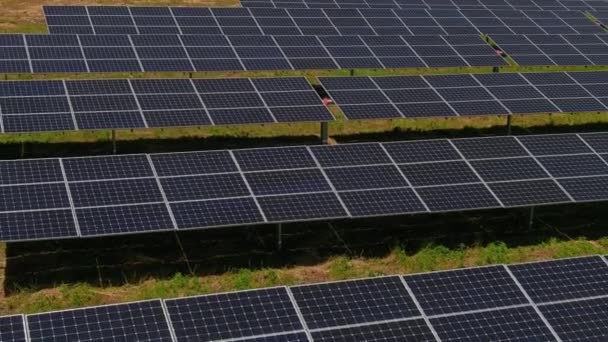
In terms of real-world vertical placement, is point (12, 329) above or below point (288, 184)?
above

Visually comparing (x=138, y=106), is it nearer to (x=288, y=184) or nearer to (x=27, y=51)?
(x=288, y=184)

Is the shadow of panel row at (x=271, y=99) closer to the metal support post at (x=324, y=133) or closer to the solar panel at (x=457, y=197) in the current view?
the metal support post at (x=324, y=133)

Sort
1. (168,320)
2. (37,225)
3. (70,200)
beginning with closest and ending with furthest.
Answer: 1. (168,320)
2. (37,225)
3. (70,200)

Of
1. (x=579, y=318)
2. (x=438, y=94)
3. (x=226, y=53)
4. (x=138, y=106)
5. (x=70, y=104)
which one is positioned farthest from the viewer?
(x=226, y=53)

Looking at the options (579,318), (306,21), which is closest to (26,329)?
(579,318)

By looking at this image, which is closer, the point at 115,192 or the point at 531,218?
the point at 115,192

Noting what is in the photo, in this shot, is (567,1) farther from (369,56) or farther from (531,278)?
(531,278)

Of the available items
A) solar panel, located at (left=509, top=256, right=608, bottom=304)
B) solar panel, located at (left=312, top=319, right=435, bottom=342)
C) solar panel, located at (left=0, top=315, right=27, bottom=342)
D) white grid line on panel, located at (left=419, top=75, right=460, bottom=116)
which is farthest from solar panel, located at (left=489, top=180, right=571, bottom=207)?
solar panel, located at (left=0, top=315, right=27, bottom=342)

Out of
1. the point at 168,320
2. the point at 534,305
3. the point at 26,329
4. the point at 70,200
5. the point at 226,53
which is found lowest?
the point at 226,53
